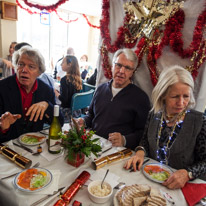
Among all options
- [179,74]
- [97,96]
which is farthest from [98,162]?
[97,96]

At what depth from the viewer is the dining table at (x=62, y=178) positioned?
2.64 feet

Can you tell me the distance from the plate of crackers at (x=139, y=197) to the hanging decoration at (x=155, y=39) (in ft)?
3.81

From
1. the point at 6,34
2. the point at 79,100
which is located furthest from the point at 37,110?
the point at 6,34

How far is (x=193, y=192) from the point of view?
91cm

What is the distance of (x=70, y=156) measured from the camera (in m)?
1.00

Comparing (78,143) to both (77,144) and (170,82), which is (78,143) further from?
(170,82)

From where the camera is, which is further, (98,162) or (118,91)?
(118,91)

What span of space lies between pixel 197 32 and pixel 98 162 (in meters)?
1.32

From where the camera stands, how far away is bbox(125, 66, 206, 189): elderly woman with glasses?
3.84ft

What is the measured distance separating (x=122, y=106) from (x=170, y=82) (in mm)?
574

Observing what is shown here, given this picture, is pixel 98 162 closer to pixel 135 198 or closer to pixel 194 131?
pixel 135 198

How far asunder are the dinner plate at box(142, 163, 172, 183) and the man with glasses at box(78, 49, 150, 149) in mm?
516

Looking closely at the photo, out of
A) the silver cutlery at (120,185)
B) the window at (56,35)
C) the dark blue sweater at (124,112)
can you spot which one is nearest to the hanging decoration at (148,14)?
the dark blue sweater at (124,112)

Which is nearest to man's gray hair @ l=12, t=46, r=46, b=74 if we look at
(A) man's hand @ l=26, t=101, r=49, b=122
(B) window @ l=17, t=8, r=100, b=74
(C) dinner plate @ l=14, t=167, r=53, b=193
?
(A) man's hand @ l=26, t=101, r=49, b=122
